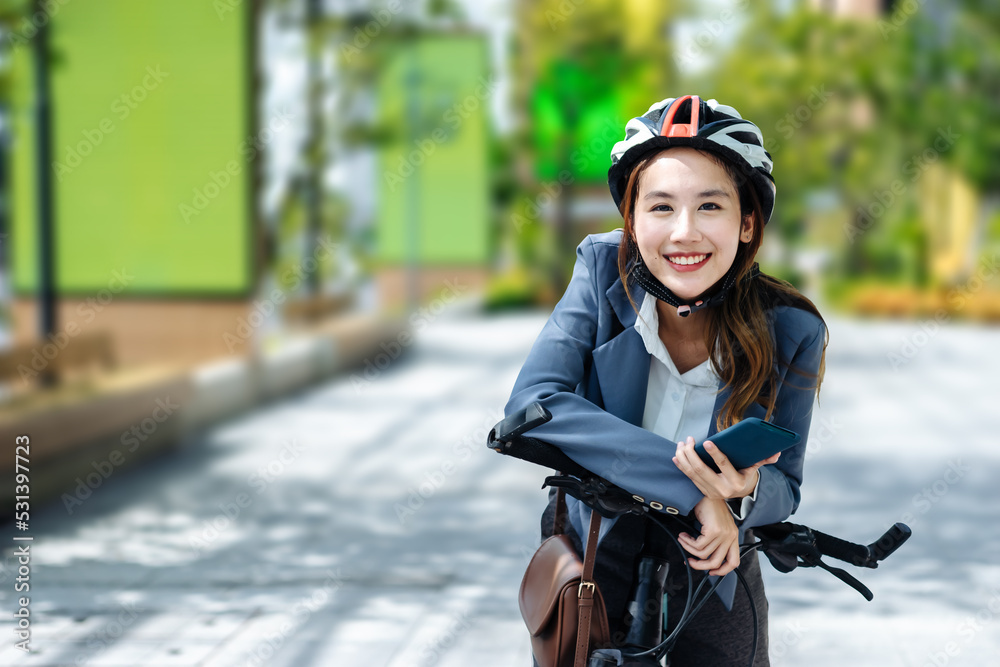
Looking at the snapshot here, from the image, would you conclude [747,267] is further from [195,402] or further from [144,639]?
[195,402]

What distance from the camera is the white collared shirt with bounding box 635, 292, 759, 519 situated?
76.0 inches

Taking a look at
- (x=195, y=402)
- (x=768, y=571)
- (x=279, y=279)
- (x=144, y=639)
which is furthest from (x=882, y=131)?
(x=144, y=639)

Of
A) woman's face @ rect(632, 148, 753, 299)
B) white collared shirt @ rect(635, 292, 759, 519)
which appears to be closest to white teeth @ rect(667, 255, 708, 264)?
woman's face @ rect(632, 148, 753, 299)

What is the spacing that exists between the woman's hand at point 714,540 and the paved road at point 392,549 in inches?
88.2

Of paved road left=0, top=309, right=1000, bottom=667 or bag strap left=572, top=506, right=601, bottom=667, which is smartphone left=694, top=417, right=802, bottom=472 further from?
paved road left=0, top=309, right=1000, bottom=667

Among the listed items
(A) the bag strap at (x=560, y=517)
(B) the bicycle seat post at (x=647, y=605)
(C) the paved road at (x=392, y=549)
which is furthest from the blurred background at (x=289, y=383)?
(B) the bicycle seat post at (x=647, y=605)

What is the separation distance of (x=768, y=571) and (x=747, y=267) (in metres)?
3.41

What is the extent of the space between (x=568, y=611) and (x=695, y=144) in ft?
2.60

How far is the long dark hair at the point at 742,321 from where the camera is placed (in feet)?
6.16

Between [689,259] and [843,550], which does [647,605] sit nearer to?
[843,550]

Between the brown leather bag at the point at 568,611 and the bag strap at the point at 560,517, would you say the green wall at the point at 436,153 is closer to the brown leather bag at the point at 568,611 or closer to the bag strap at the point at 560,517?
the bag strap at the point at 560,517

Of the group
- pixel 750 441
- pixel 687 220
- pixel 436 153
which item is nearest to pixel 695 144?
pixel 687 220

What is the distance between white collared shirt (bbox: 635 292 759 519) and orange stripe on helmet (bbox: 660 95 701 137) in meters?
0.29

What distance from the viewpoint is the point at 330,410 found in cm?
1041
